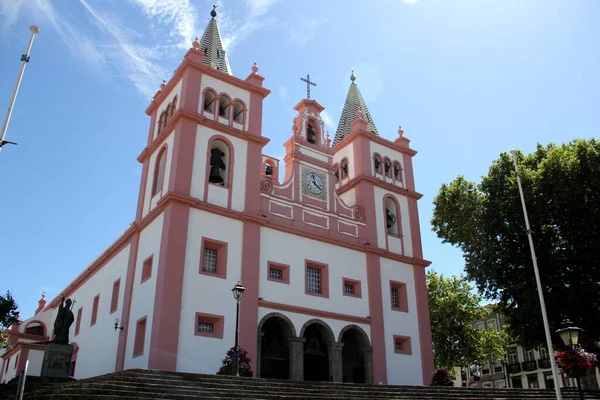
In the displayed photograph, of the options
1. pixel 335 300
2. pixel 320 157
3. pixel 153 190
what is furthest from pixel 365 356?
pixel 153 190

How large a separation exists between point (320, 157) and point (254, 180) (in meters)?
5.11

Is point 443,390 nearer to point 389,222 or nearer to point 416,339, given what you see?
point 416,339

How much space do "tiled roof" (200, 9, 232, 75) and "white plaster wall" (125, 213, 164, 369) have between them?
389 inches

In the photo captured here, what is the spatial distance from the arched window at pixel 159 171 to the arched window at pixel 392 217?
40.9ft

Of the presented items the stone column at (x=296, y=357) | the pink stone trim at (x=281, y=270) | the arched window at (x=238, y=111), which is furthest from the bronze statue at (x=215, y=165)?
the stone column at (x=296, y=357)

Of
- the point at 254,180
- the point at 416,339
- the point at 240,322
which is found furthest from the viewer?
the point at 416,339

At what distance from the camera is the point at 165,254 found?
21.7 meters

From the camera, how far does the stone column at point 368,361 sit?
83.3 feet

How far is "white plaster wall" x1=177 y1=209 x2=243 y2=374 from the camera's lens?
20969 millimetres

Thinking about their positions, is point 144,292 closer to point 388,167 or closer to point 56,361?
point 56,361

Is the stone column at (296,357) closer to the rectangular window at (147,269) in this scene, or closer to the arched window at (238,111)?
the rectangular window at (147,269)

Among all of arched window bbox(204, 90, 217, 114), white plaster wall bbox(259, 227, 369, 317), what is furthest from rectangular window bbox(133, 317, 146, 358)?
arched window bbox(204, 90, 217, 114)

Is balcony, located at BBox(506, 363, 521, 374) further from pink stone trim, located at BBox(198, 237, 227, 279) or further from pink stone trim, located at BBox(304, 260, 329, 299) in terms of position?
pink stone trim, located at BBox(198, 237, 227, 279)

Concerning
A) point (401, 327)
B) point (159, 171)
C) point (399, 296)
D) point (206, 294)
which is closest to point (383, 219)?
point (399, 296)
